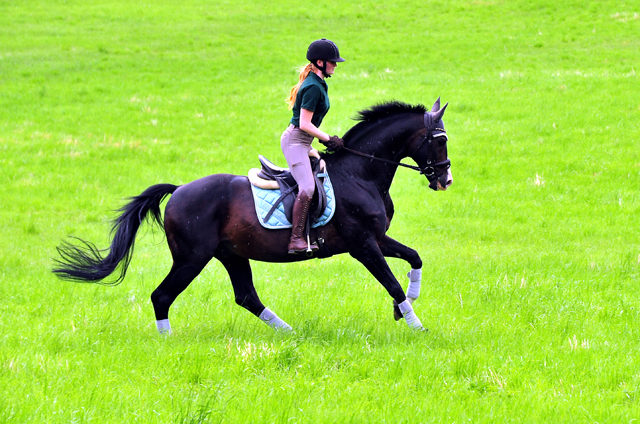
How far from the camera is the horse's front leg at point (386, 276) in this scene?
7.43 m

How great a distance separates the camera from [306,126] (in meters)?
7.50

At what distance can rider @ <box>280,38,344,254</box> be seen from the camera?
24.5ft

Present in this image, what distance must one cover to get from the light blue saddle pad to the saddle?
3cm

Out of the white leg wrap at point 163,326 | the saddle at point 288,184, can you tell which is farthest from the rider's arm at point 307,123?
the white leg wrap at point 163,326

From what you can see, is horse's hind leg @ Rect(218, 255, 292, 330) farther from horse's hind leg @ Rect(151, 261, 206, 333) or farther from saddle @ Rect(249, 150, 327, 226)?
saddle @ Rect(249, 150, 327, 226)

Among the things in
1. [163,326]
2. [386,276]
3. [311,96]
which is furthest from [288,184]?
[163,326]

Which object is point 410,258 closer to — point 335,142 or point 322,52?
point 335,142

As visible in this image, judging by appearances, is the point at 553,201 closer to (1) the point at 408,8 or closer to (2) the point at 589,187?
(2) the point at 589,187

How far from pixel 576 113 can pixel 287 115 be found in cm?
1057

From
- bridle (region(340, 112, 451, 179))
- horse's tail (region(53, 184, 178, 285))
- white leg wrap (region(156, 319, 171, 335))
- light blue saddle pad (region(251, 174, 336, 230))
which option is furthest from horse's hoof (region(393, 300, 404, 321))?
horse's tail (region(53, 184, 178, 285))

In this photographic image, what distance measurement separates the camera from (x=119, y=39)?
37562 millimetres

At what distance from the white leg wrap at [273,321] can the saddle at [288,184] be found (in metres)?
1.25

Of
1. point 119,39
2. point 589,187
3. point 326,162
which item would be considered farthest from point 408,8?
point 326,162

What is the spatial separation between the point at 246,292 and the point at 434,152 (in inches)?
120
